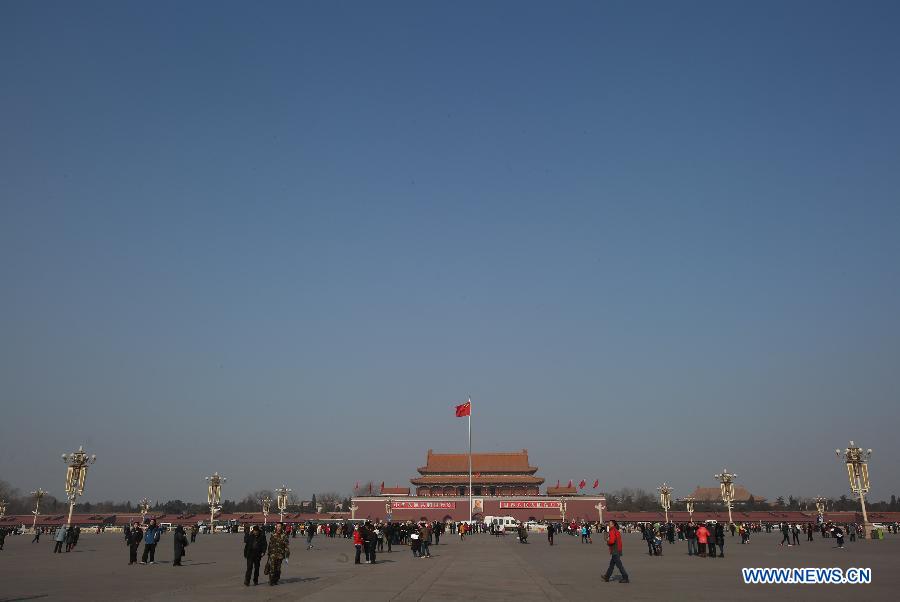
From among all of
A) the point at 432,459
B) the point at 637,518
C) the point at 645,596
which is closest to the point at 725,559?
the point at 645,596

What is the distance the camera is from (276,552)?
14.8m

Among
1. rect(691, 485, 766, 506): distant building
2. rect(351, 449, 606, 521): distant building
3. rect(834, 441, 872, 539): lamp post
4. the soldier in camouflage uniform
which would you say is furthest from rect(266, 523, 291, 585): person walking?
rect(691, 485, 766, 506): distant building

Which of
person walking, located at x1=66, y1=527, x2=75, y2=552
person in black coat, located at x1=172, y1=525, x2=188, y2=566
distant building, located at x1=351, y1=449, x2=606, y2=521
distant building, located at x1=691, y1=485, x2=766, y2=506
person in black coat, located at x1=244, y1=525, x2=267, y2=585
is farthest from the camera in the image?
distant building, located at x1=691, y1=485, x2=766, y2=506

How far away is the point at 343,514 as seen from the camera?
92750 mm

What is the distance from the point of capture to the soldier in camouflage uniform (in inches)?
568

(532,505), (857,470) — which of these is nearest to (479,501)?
(532,505)

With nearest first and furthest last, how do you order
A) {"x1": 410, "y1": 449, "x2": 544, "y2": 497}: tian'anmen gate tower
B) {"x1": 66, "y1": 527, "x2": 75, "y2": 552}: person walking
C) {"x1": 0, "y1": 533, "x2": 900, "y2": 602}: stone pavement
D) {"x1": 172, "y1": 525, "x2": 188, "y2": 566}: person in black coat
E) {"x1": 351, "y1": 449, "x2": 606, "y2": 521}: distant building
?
{"x1": 0, "y1": 533, "x2": 900, "y2": 602}: stone pavement → {"x1": 172, "y1": 525, "x2": 188, "y2": 566}: person in black coat → {"x1": 66, "y1": 527, "x2": 75, "y2": 552}: person walking → {"x1": 351, "y1": 449, "x2": 606, "y2": 521}: distant building → {"x1": 410, "y1": 449, "x2": 544, "y2": 497}: tian'anmen gate tower

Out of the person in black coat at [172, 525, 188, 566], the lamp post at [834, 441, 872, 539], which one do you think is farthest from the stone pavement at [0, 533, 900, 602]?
the lamp post at [834, 441, 872, 539]

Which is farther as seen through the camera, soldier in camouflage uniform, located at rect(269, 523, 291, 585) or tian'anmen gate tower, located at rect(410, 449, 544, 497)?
tian'anmen gate tower, located at rect(410, 449, 544, 497)

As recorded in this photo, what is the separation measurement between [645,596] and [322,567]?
36.0 ft

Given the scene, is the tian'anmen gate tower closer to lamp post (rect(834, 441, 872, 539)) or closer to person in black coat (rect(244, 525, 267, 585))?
lamp post (rect(834, 441, 872, 539))

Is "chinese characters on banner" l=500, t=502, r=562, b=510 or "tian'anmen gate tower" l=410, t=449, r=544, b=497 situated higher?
"tian'anmen gate tower" l=410, t=449, r=544, b=497

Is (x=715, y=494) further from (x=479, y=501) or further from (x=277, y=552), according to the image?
(x=277, y=552)

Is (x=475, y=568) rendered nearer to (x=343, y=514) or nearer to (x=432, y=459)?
(x=432, y=459)
